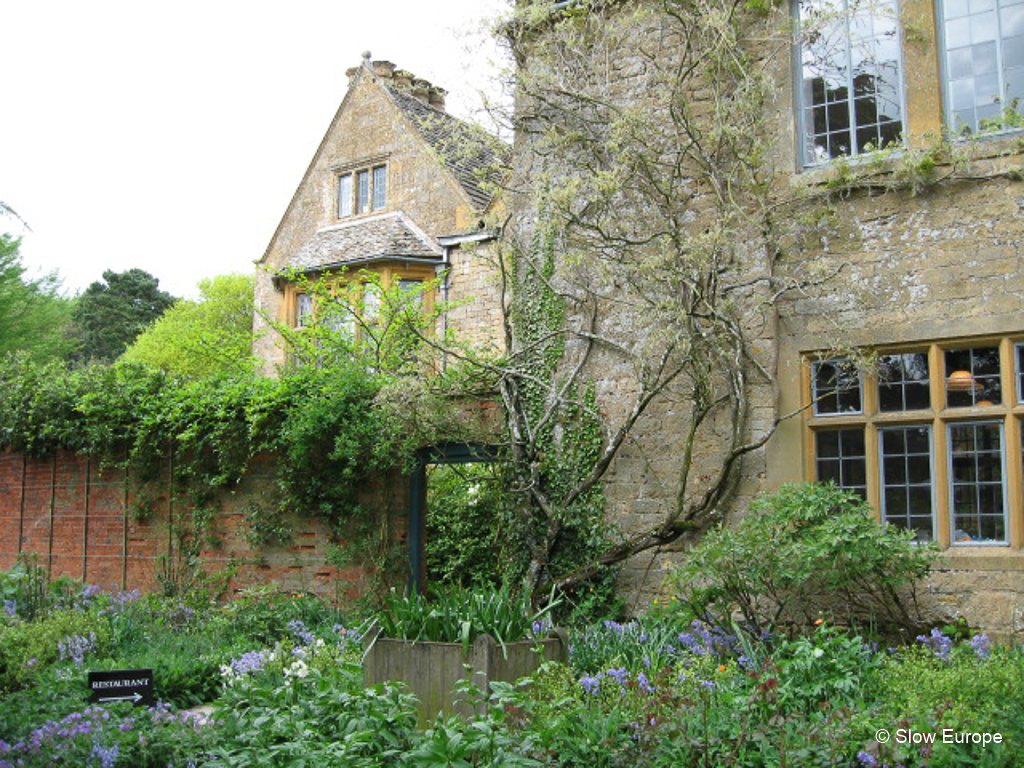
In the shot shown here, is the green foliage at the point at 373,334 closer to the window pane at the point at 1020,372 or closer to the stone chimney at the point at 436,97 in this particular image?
the window pane at the point at 1020,372

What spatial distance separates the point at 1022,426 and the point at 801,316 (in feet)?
6.23

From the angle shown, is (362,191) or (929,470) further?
(362,191)

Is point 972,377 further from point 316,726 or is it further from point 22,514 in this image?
point 22,514

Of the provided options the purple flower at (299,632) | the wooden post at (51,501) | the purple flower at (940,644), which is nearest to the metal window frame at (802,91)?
the purple flower at (940,644)

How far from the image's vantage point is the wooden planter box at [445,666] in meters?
5.27

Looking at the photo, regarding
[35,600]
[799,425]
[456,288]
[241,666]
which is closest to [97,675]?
[241,666]

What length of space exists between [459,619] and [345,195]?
61.9 feet

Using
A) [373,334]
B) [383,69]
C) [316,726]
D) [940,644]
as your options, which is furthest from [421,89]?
[316,726]

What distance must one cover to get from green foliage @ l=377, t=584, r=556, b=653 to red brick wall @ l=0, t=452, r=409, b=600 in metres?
5.10

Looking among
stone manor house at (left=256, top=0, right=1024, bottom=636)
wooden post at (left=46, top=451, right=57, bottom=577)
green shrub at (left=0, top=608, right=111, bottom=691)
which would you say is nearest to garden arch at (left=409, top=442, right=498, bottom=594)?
stone manor house at (left=256, top=0, right=1024, bottom=636)

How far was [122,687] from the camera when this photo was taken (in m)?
5.71

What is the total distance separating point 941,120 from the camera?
820cm

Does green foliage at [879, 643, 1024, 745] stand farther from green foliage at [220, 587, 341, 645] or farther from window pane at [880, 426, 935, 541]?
green foliage at [220, 587, 341, 645]

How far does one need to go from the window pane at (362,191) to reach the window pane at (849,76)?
15056mm
